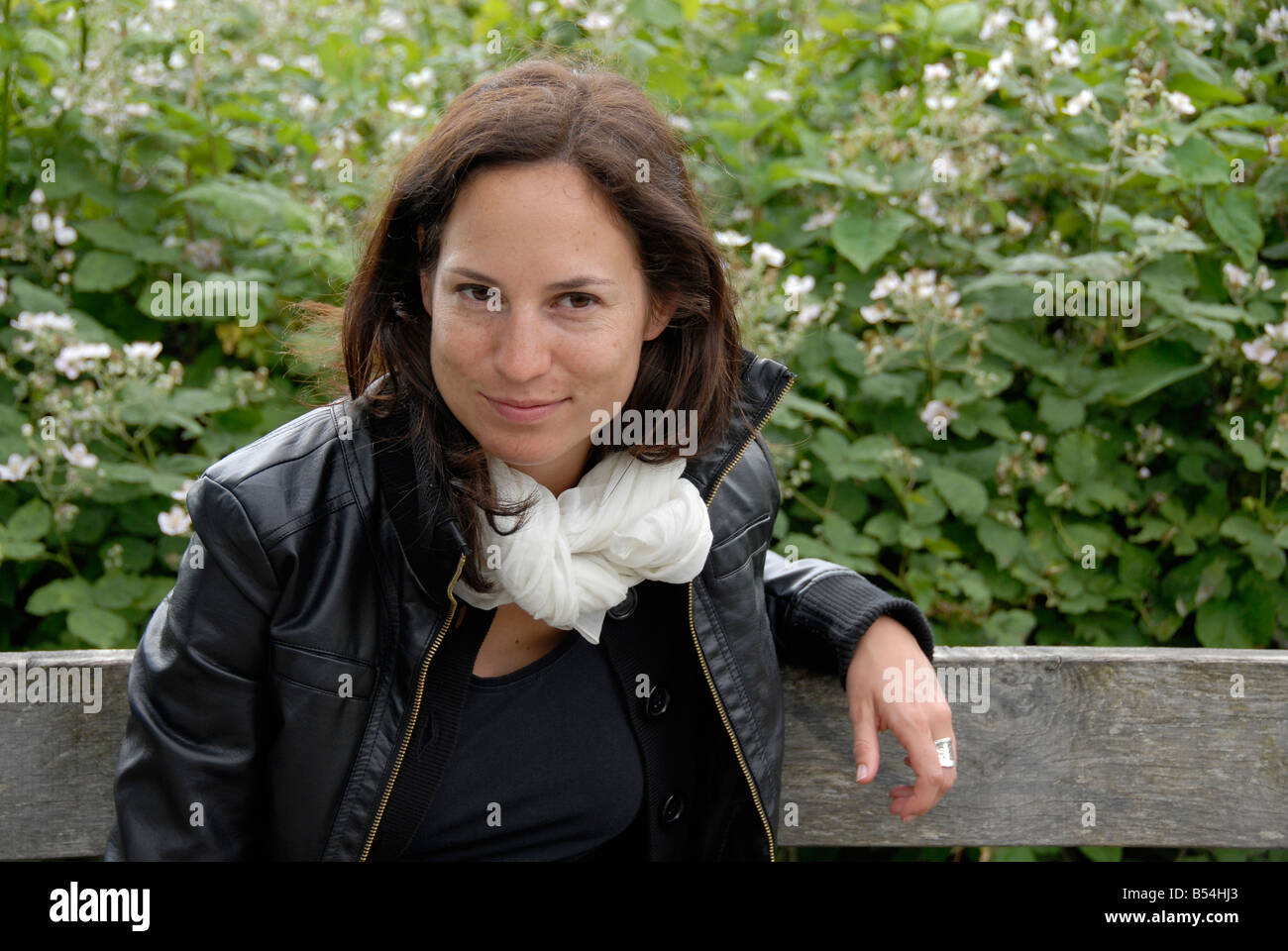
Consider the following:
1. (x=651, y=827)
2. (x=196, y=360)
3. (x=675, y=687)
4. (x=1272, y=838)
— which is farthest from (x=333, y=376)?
(x=1272, y=838)

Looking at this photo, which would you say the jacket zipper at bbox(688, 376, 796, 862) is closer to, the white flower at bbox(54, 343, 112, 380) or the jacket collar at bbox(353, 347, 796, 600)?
the jacket collar at bbox(353, 347, 796, 600)

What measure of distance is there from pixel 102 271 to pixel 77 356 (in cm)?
34

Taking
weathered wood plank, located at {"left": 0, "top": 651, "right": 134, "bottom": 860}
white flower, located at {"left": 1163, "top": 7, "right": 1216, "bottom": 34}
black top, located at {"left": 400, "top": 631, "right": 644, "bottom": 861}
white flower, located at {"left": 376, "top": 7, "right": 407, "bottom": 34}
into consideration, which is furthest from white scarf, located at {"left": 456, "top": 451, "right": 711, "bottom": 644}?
white flower, located at {"left": 376, "top": 7, "right": 407, "bottom": 34}

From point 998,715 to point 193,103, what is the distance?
2.45 m

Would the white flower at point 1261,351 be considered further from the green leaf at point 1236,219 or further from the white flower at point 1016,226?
the white flower at point 1016,226

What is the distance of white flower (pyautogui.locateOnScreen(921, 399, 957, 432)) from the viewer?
284cm

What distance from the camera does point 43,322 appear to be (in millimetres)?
2604

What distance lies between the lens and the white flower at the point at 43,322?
260cm

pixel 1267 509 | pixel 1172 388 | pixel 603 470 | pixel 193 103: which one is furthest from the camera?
pixel 193 103

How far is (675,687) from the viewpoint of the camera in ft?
6.44

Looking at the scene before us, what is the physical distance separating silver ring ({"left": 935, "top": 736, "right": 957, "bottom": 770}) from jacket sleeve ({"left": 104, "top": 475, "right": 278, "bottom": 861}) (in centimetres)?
100

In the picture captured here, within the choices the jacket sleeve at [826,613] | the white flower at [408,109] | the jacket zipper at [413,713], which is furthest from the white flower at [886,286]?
the jacket zipper at [413,713]

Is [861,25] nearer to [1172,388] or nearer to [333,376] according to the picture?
[1172,388]

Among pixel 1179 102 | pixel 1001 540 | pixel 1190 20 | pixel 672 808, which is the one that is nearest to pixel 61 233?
pixel 672 808
